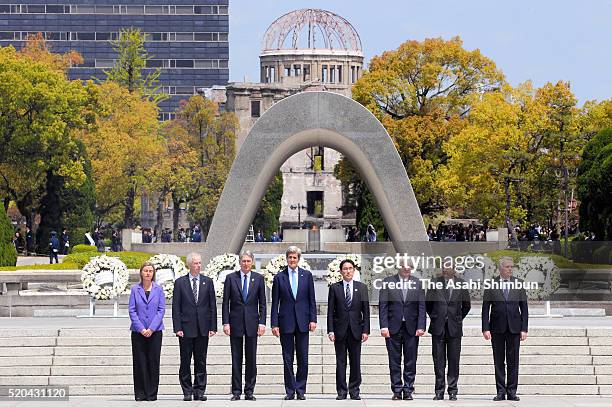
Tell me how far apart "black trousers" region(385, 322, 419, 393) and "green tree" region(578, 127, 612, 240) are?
29.9m

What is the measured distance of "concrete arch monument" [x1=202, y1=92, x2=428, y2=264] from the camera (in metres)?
31.6

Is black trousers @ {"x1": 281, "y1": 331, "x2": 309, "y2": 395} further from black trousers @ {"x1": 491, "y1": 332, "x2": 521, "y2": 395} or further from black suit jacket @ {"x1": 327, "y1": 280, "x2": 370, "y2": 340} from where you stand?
black trousers @ {"x1": 491, "y1": 332, "x2": 521, "y2": 395}

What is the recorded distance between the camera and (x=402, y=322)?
18.0 m

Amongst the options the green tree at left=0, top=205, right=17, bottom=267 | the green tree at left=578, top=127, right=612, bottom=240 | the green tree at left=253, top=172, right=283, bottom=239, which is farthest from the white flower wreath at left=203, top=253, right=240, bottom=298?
the green tree at left=253, top=172, right=283, bottom=239

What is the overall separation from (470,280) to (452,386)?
4944 mm

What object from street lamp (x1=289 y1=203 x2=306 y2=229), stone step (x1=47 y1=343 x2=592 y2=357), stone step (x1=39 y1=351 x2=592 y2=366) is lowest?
stone step (x1=39 y1=351 x2=592 y2=366)

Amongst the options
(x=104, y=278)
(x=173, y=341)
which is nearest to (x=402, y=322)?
(x=173, y=341)

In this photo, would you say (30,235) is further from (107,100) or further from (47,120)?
(107,100)

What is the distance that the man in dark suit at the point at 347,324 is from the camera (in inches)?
706

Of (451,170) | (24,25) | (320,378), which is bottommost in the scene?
(320,378)

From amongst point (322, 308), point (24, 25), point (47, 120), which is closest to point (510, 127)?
point (47, 120)

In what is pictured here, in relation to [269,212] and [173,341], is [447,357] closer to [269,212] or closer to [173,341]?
[173,341]

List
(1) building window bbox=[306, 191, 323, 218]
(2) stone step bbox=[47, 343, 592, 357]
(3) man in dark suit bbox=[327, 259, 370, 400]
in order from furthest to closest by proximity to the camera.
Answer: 1. (1) building window bbox=[306, 191, 323, 218]
2. (2) stone step bbox=[47, 343, 592, 357]
3. (3) man in dark suit bbox=[327, 259, 370, 400]

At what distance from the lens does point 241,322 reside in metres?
18.0
